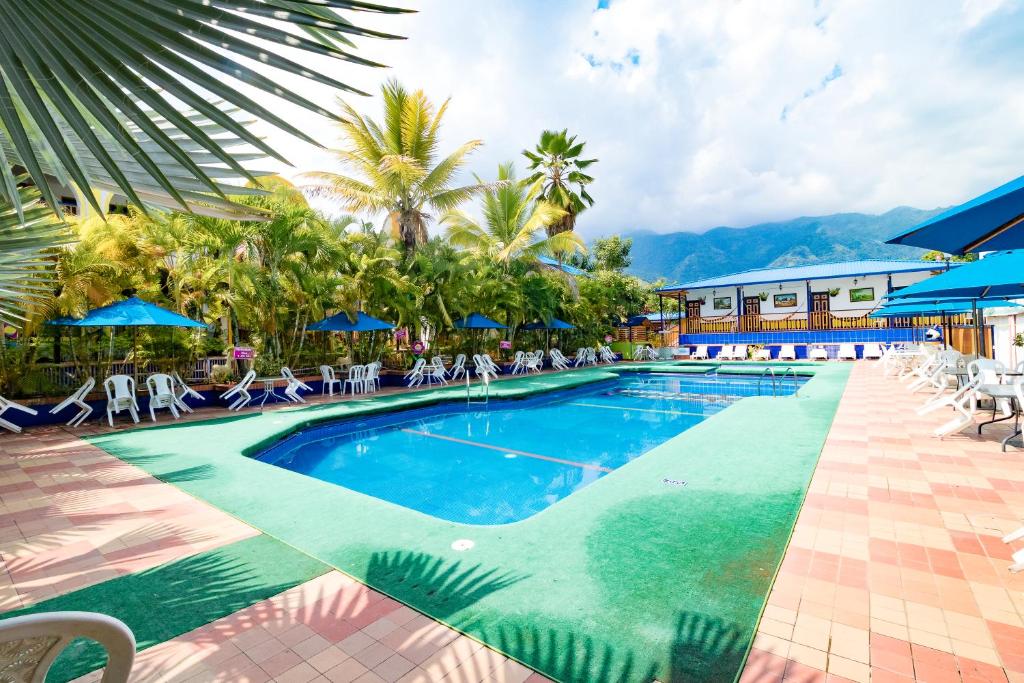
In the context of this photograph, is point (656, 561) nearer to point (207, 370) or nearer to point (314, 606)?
point (314, 606)

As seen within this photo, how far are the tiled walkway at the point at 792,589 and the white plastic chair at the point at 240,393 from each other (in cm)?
543

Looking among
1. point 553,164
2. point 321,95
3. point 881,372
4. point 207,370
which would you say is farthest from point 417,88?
point 881,372

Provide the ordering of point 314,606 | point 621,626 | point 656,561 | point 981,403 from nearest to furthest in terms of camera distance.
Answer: point 621,626 < point 314,606 < point 656,561 < point 981,403

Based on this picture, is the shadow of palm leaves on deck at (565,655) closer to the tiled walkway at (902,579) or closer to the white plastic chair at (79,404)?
the tiled walkway at (902,579)

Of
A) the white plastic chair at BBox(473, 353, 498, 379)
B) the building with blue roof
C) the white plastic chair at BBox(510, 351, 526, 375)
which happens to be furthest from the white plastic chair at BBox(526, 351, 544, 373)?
the building with blue roof

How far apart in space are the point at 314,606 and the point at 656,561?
1.99 metres

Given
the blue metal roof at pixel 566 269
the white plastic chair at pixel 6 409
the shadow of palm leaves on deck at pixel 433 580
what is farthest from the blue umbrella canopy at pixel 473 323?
the shadow of palm leaves on deck at pixel 433 580

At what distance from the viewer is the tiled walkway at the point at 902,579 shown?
205cm

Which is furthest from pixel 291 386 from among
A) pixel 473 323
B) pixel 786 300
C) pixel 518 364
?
pixel 786 300

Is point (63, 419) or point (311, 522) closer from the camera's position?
point (311, 522)

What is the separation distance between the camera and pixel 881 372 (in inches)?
569

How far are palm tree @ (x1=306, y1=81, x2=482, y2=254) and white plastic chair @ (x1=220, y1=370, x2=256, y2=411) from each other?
19.4 feet

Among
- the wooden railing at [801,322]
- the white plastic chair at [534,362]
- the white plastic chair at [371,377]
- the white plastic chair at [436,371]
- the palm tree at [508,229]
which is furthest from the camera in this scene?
the wooden railing at [801,322]

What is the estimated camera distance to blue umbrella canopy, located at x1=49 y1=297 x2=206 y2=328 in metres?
7.88
